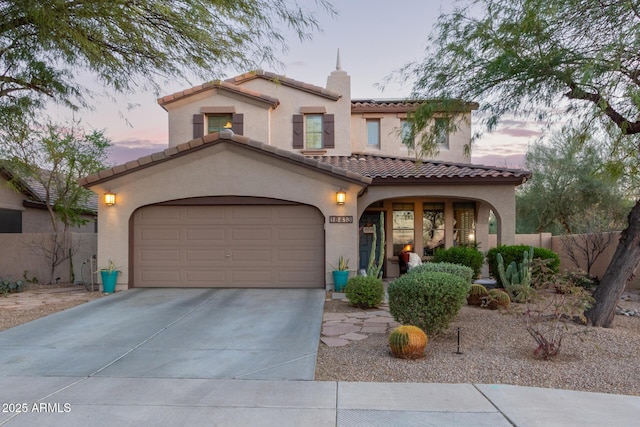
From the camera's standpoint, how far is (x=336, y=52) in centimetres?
1731

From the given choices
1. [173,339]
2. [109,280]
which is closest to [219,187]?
[109,280]

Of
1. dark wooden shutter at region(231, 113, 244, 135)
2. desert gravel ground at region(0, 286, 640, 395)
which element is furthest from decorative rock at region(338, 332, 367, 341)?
dark wooden shutter at region(231, 113, 244, 135)

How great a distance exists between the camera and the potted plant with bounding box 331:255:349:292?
1139 cm

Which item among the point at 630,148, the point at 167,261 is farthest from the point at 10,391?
the point at 630,148

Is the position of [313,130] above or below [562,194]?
above

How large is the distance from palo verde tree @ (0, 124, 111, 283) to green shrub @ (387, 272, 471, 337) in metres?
10.9

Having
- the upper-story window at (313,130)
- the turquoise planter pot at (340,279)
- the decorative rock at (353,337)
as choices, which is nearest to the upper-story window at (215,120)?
the upper-story window at (313,130)

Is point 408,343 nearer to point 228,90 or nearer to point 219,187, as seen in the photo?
point 219,187

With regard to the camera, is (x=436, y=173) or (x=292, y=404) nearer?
(x=292, y=404)

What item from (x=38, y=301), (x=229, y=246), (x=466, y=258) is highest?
(x=229, y=246)

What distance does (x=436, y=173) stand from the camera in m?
13.2

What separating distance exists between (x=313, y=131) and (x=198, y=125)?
12.8 ft

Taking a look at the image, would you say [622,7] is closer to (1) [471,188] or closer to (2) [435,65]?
(2) [435,65]

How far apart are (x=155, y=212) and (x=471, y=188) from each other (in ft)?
29.0
